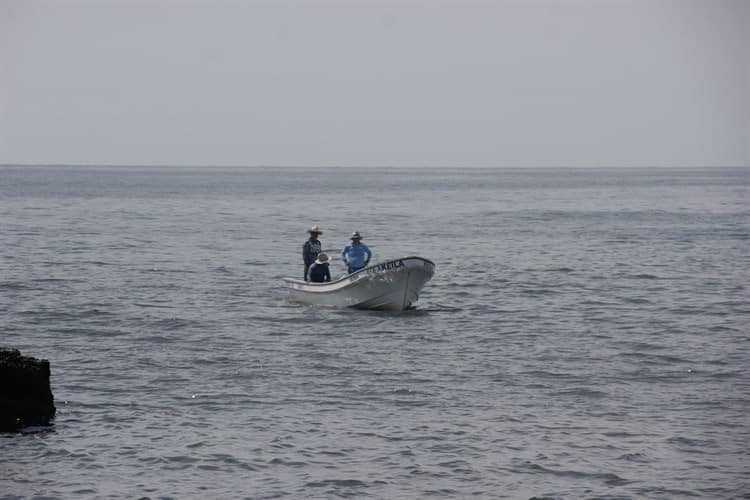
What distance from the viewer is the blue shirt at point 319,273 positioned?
28708mm

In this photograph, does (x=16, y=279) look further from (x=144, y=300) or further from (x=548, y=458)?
(x=548, y=458)

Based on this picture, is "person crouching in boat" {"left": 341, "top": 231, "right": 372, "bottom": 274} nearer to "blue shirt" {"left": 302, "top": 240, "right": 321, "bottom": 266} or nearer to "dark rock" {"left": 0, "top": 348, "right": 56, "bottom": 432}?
"blue shirt" {"left": 302, "top": 240, "right": 321, "bottom": 266}

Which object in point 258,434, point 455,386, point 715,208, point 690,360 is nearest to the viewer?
point 258,434

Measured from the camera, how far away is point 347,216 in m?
84.6

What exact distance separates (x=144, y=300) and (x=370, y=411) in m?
15.6

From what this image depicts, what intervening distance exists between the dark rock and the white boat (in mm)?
12463

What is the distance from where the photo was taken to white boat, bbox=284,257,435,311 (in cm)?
2705

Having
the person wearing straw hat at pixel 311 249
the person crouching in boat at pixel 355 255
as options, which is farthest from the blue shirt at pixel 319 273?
the person crouching in boat at pixel 355 255

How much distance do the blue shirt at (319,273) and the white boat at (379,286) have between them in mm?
337

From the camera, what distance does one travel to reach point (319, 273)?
95.1ft

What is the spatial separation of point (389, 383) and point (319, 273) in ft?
34.6

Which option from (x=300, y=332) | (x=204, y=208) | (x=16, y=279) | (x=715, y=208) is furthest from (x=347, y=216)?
(x=300, y=332)

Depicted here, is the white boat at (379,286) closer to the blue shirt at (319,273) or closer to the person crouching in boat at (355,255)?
the blue shirt at (319,273)

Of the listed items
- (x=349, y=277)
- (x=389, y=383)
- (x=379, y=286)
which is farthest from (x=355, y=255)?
(x=389, y=383)
